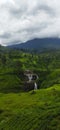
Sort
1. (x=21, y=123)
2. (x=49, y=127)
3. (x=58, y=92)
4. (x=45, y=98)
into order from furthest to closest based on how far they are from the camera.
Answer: (x=58, y=92)
(x=45, y=98)
(x=21, y=123)
(x=49, y=127)

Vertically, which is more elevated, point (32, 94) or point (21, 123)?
point (21, 123)

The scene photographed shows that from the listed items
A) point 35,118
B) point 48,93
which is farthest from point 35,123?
point 48,93

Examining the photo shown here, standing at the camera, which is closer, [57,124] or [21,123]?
[57,124]

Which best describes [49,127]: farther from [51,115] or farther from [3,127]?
[3,127]

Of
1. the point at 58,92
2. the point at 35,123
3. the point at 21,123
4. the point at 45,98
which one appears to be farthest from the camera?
the point at 58,92

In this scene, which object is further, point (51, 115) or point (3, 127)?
point (3, 127)

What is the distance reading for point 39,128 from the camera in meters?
55.2

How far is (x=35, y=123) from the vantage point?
2351 inches

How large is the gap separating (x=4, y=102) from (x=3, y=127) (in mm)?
75705

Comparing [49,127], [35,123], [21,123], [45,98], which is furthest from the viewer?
[45,98]

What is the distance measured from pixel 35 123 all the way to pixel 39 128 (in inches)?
180

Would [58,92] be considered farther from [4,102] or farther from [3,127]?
[3,127]

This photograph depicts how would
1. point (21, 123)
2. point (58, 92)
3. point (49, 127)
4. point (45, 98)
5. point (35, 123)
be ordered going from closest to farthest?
point (49, 127) → point (35, 123) → point (21, 123) → point (45, 98) → point (58, 92)

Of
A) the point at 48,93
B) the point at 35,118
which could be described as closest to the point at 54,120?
the point at 35,118
